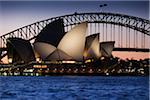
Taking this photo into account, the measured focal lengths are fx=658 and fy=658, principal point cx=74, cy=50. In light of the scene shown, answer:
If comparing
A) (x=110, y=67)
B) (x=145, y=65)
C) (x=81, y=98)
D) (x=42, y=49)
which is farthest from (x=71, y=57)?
(x=81, y=98)

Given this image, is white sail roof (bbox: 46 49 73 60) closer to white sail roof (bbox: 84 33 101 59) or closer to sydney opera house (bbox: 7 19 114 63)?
sydney opera house (bbox: 7 19 114 63)

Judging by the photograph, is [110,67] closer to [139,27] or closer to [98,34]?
[139,27]

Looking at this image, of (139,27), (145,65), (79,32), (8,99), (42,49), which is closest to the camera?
(8,99)

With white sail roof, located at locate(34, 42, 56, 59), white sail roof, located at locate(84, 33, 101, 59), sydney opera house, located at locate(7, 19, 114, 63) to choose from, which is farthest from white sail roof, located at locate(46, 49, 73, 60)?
white sail roof, located at locate(84, 33, 101, 59)

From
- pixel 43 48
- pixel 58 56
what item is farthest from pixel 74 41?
pixel 58 56

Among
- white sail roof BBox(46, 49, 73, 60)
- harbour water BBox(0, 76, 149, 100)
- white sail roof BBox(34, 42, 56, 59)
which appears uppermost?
white sail roof BBox(34, 42, 56, 59)

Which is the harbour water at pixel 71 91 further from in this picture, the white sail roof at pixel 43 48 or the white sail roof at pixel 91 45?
the white sail roof at pixel 91 45

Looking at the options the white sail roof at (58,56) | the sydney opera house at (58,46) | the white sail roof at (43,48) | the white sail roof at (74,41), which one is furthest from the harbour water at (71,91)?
the white sail roof at (58,56)

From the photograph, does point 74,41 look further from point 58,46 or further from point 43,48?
point 43,48
